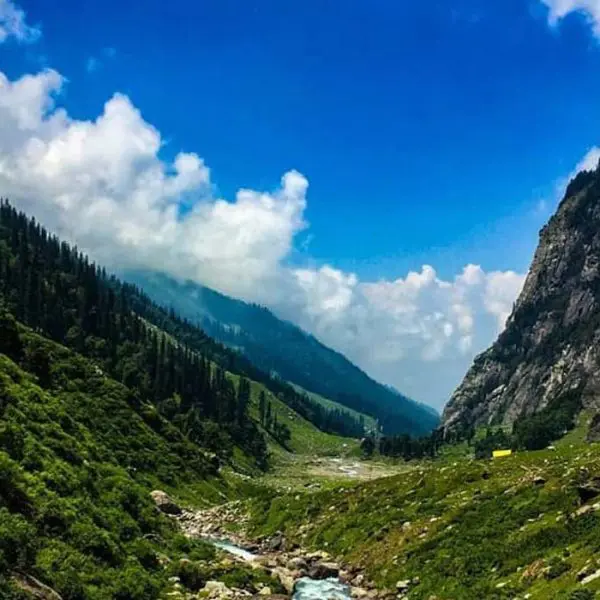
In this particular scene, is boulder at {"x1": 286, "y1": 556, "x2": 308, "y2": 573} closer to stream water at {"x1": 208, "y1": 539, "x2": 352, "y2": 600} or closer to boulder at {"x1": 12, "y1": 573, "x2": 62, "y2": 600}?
stream water at {"x1": 208, "y1": 539, "x2": 352, "y2": 600}

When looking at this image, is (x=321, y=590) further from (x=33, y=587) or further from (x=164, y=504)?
(x=164, y=504)

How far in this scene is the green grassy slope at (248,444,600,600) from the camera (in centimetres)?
3434

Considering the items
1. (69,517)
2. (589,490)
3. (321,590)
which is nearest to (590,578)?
(589,490)

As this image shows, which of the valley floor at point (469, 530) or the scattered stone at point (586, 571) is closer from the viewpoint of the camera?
the scattered stone at point (586, 571)

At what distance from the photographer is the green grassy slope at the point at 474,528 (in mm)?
34344

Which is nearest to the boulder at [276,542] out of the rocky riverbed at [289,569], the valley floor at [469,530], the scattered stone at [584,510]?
the rocky riverbed at [289,569]

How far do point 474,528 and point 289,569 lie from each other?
13887 millimetres

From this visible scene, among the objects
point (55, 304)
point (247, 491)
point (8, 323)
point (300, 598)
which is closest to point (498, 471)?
point (300, 598)

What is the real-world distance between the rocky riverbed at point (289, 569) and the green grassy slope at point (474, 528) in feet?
4.24

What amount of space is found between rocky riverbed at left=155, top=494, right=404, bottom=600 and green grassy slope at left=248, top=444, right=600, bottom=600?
1.29 meters

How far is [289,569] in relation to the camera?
49.3 meters

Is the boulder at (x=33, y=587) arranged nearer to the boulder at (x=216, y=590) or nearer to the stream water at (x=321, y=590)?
the boulder at (x=216, y=590)

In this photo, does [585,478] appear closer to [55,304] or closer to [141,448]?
[141,448]

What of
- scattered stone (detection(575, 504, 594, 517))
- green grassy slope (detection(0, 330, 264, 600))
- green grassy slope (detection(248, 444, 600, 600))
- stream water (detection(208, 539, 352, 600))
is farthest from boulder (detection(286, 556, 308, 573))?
scattered stone (detection(575, 504, 594, 517))
